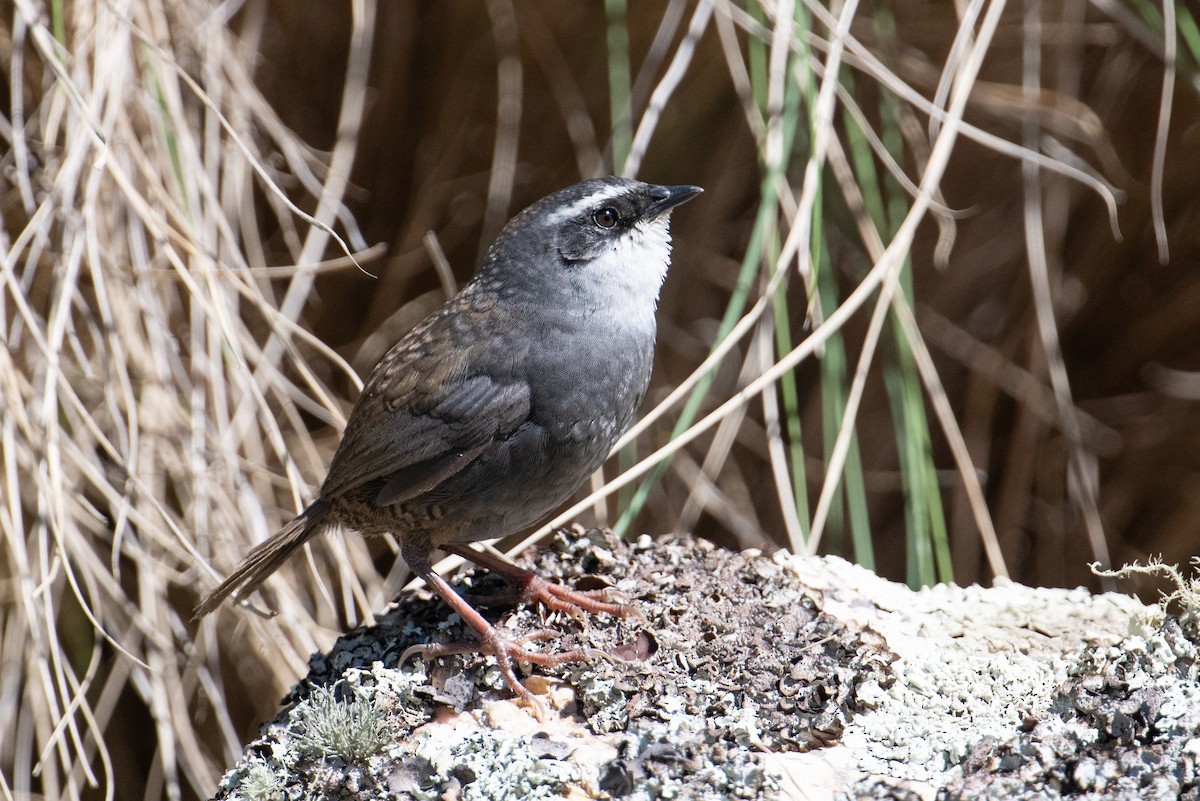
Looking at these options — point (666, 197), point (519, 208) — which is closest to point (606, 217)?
point (666, 197)

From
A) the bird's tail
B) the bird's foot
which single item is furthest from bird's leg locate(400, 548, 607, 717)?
the bird's tail

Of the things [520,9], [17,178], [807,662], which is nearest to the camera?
[807,662]

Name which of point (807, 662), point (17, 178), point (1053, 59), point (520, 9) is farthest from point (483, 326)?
point (1053, 59)

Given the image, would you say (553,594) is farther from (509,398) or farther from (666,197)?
(666,197)

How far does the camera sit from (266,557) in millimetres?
3109

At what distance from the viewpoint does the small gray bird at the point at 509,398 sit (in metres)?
2.97

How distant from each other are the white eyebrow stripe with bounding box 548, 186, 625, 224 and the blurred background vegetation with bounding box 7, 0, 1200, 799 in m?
0.42

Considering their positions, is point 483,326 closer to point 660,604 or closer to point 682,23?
point 660,604

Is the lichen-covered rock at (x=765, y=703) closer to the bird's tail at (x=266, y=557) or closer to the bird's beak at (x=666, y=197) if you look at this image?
the bird's tail at (x=266, y=557)

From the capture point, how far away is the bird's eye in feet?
11.0

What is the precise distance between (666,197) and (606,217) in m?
0.19

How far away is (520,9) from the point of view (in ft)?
14.7

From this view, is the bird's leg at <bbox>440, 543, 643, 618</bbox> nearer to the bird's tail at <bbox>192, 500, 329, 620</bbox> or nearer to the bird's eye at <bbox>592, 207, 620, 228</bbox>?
the bird's tail at <bbox>192, 500, 329, 620</bbox>

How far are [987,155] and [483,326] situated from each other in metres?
2.50
